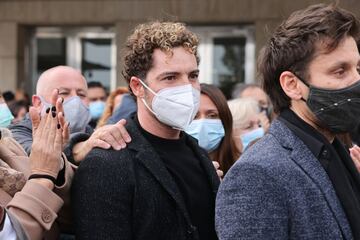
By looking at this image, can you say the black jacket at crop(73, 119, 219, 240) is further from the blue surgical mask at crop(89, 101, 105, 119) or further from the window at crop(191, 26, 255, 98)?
the window at crop(191, 26, 255, 98)

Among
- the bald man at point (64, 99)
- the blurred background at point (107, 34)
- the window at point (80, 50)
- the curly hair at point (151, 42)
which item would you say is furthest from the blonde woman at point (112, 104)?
the window at point (80, 50)

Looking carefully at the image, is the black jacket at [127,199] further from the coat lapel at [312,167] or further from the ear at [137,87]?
the coat lapel at [312,167]

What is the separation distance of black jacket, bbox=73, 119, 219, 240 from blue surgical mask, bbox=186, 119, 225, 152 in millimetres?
1543

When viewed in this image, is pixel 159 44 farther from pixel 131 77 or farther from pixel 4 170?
pixel 4 170

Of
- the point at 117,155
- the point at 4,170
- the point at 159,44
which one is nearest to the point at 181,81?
the point at 159,44

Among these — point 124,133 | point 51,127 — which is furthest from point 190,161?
point 51,127

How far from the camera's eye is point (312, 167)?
2.12 m

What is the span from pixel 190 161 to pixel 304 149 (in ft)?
2.36

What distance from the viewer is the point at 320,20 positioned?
7.19 feet

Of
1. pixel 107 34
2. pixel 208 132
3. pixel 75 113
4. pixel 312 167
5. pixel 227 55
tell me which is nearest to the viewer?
pixel 312 167

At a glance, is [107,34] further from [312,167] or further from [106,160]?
[312,167]

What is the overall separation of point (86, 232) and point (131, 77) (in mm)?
785

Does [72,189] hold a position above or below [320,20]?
below

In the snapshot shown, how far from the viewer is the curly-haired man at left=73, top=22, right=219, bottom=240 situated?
7.87 ft
